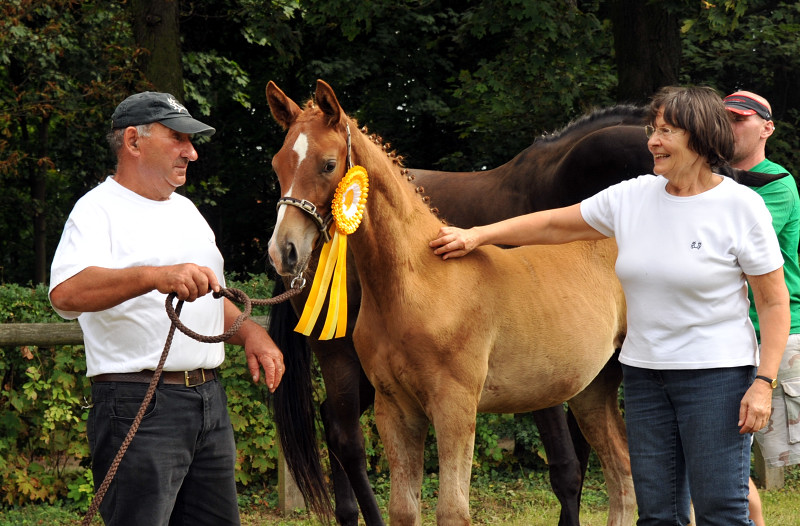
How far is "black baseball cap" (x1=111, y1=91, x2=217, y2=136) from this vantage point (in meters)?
3.10

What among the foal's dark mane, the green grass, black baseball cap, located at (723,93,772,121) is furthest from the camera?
the green grass

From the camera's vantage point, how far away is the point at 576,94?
35.1ft

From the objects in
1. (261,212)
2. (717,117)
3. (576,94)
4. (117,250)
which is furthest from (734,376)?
(261,212)

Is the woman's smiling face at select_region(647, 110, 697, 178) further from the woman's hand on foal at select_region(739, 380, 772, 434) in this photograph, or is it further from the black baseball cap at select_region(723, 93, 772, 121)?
the black baseball cap at select_region(723, 93, 772, 121)

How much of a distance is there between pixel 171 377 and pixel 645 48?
791cm

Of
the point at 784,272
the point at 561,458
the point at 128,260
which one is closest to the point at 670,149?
the point at 784,272

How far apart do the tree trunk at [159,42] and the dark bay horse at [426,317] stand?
20.1ft

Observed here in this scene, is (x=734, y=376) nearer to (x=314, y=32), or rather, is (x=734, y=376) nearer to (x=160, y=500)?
(x=160, y=500)

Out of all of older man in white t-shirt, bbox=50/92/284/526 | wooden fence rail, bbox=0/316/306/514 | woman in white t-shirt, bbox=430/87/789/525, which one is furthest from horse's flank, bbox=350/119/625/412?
wooden fence rail, bbox=0/316/306/514

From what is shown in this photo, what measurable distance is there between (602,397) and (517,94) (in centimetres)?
650

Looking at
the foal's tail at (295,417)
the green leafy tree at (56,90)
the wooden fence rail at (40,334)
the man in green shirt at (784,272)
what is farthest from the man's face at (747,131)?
the green leafy tree at (56,90)

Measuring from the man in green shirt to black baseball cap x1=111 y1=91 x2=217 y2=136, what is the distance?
2.39 metres

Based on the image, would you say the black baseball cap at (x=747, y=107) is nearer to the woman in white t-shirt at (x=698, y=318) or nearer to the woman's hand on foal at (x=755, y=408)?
the woman in white t-shirt at (x=698, y=318)

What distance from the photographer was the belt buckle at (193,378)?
123 inches
